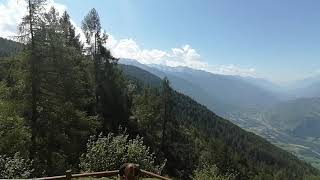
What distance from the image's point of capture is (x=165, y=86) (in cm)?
7562

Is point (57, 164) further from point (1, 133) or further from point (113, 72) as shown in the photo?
point (113, 72)

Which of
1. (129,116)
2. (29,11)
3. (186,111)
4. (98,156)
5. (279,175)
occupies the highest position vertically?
(29,11)

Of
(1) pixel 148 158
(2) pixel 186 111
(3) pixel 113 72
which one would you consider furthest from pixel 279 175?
(1) pixel 148 158

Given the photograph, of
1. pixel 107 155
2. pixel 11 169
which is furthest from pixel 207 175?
pixel 11 169

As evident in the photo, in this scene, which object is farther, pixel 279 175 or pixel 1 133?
pixel 279 175

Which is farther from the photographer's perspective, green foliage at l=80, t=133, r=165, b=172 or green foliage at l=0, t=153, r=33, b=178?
green foliage at l=80, t=133, r=165, b=172

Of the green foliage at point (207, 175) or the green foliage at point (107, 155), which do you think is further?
the green foliage at point (207, 175)

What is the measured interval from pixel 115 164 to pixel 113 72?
164ft

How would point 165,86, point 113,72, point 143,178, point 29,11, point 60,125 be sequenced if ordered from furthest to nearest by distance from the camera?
point 165,86
point 113,72
point 60,125
point 29,11
point 143,178

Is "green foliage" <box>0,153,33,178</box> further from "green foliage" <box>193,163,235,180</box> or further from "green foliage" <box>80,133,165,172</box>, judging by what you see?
"green foliage" <box>193,163,235,180</box>

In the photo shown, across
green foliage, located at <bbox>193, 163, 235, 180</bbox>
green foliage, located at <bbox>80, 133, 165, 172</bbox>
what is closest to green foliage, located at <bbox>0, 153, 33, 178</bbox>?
green foliage, located at <bbox>80, 133, 165, 172</bbox>

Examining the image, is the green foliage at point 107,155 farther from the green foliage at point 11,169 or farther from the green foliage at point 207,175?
the green foliage at point 207,175

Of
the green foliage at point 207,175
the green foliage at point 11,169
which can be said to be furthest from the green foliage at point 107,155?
the green foliage at point 207,175

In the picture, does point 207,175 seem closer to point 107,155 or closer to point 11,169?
point 107,155
